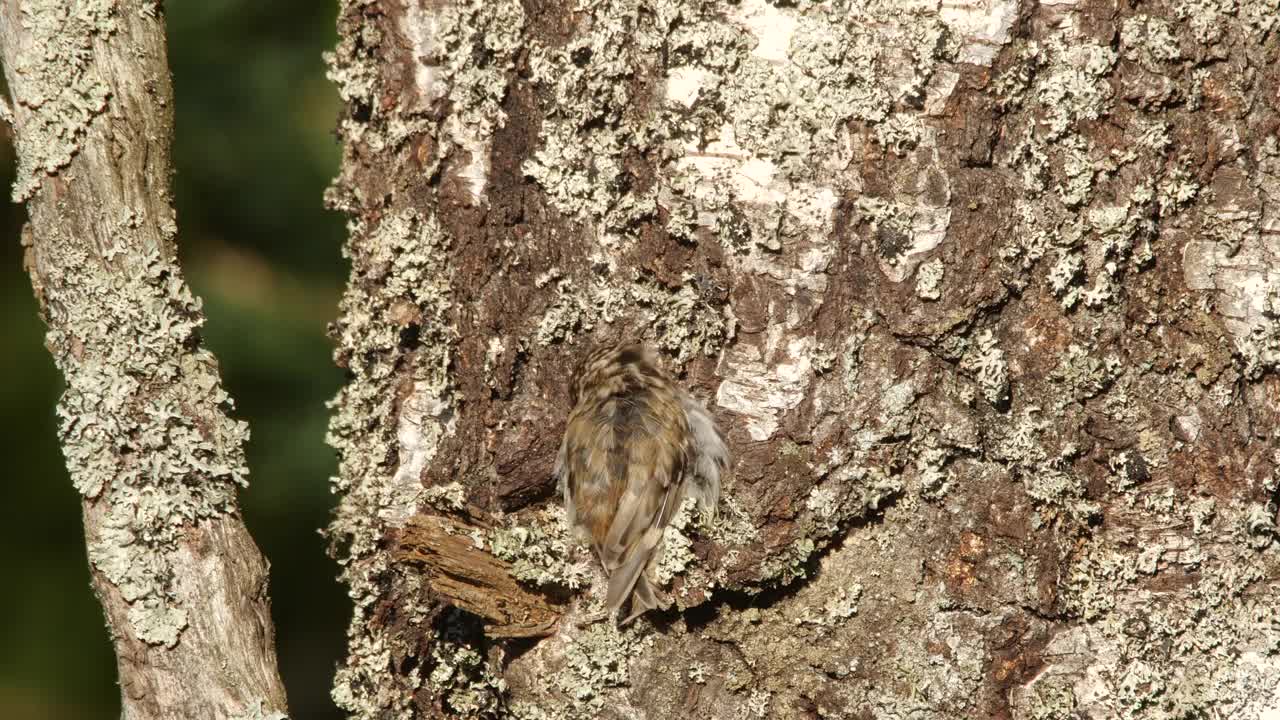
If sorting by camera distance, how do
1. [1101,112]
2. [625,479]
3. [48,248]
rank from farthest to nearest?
[625,479]
[1101,112]
[48,248]

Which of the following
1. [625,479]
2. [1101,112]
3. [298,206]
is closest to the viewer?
[1101,112]

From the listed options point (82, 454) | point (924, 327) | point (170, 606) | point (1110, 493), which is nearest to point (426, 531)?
point (170, 606)

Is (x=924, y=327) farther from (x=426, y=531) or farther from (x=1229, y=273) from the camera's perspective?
(x=426, y=531)

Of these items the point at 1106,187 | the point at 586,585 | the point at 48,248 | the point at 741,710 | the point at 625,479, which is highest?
the point at 1106,187

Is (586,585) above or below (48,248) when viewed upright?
below

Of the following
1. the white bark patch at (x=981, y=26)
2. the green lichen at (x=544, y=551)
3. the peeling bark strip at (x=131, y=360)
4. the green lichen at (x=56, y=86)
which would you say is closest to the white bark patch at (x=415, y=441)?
the green lichen at (x=544, y=551)

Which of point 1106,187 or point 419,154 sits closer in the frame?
point 1106,187

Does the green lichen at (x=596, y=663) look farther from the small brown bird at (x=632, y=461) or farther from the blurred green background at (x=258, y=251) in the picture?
the blurred green background at (x=258, y=251)
